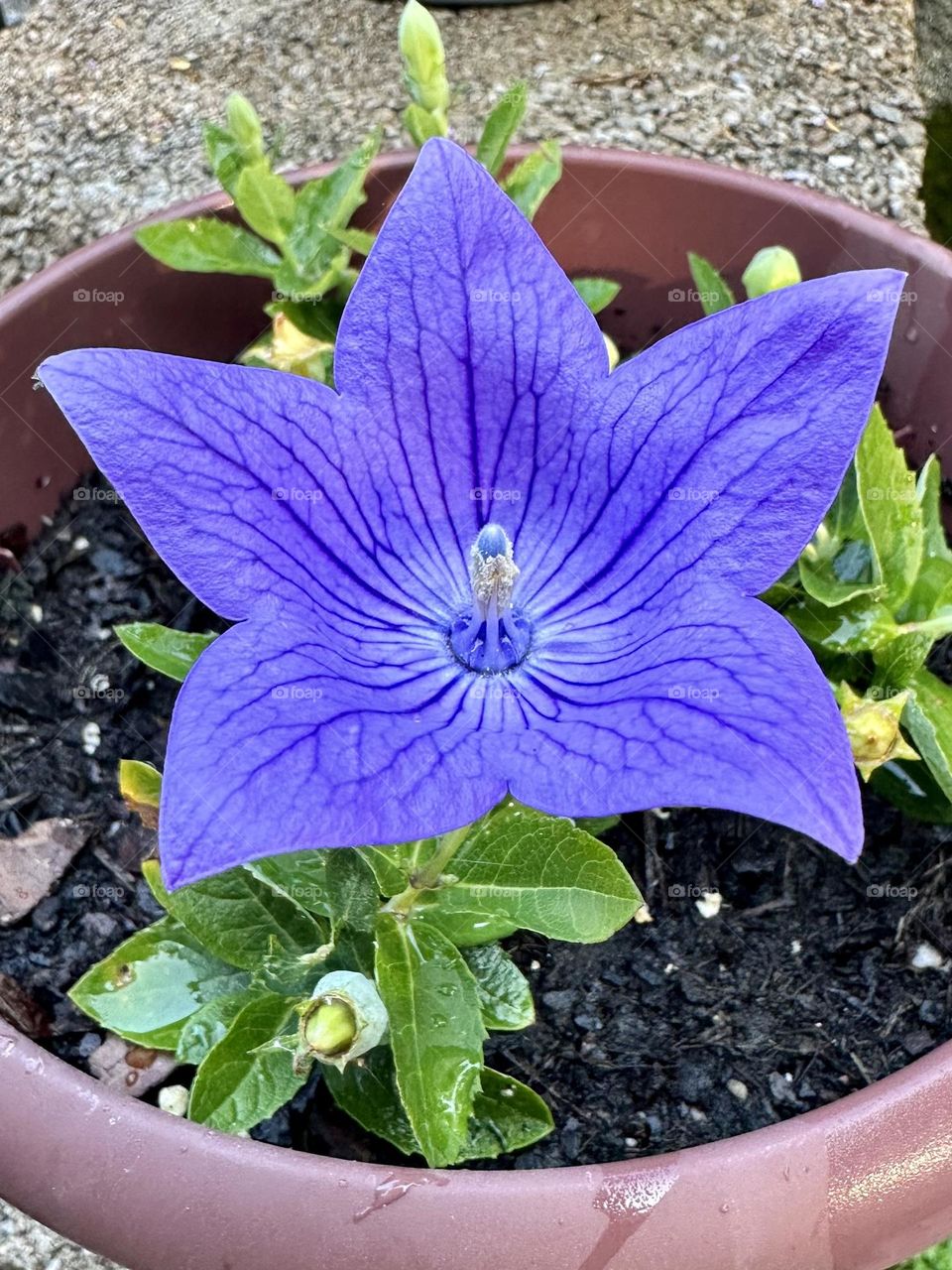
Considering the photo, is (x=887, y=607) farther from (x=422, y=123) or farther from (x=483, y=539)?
(x=422, y=123)

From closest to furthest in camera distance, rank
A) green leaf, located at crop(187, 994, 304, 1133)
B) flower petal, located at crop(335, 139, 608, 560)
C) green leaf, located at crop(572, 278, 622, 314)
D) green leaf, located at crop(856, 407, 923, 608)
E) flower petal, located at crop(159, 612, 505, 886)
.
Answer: flower petal, located at crop(159, 612, 505, 886), flower petal, located at crop(335, 139, 608, 560), green leaf, located at crop(187, 994, 304, 1133), green leaf, located at crop(856, 407, 923, 608), green leaf, located at crop(572, 278, 622, 314)

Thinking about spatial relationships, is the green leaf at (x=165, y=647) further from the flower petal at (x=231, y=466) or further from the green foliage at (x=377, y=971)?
the flower petal at (x=231, y=466)

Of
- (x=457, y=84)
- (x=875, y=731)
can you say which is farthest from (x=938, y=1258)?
(x=457, y=84)

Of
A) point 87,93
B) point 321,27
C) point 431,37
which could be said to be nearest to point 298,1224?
point 431,37

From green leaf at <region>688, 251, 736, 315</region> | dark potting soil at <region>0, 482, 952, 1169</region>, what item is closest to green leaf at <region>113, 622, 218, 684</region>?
dark potting soil at <region>0, 482, 952, 1169</region>

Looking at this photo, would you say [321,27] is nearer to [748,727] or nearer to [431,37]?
[431,37]

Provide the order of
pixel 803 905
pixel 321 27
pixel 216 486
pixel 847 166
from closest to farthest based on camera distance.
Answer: pixel 216 486
pixel 803 905
pixel 847 166
pixel 321 27

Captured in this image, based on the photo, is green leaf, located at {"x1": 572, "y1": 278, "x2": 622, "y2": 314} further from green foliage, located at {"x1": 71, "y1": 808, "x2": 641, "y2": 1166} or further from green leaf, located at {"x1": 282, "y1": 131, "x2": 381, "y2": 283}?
green foliage, located at {"x1": 71, "y1": 808, "x2": 641, "y2": 1166}
